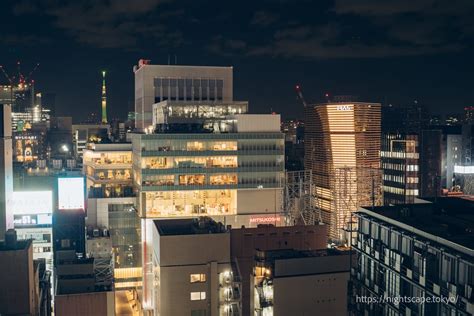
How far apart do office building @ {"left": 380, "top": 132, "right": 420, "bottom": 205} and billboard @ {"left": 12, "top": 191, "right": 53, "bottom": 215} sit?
57.1 meters

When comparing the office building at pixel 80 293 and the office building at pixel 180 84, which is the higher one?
the office building at pixel 180 84

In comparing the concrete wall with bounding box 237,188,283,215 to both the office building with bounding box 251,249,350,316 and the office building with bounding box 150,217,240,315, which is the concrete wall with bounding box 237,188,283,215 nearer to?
the office building with bounding box 150,217,240,315

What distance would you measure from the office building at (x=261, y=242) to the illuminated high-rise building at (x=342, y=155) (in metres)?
33.0

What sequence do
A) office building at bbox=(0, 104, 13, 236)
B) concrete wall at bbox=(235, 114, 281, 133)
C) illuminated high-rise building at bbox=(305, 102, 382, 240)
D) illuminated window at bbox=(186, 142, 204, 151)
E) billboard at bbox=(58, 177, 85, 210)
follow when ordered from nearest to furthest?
office building at bbox=(0, 104, 13, 236) → illuminated window at bbox=(186, 142, 204, 151) → billboard at bbox=(58, 177, 85, 210) → concrete wall at bbox=(235, 114, 281, 133) → illuminated high-rise building at bbox=(305, 102, 382, 240)

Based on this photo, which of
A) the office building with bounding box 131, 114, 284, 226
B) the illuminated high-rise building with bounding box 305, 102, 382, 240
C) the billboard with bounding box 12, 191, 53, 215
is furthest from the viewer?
the illuminated high-rise building with bounding box 305, 102, 382, 240

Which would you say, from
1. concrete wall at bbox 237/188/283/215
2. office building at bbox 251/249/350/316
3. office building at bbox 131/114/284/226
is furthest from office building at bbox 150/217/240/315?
concrete wall at bbox 237/188/283/215

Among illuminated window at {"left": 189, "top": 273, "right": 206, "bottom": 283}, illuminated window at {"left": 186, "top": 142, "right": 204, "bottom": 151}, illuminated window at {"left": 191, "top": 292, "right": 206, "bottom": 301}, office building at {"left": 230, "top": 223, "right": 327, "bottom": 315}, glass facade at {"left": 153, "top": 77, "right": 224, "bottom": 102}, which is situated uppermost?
glass facade at {"left": 153, "top": 77, "right": 224, "bottom": 102}

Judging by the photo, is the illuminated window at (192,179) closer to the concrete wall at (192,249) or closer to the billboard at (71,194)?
the billboard at (71,194)

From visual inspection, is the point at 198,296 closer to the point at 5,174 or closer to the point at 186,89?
the point at 5,174

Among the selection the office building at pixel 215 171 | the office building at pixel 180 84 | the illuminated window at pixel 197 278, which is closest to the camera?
the illuminated window at pixel 197 278

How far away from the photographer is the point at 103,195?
81.7 meters

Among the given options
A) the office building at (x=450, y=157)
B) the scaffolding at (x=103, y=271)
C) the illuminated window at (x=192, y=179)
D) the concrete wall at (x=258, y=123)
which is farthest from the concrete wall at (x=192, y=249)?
the office building at (x=450, y=157)

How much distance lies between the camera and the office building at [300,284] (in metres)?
39.8

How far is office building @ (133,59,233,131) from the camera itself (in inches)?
3797
